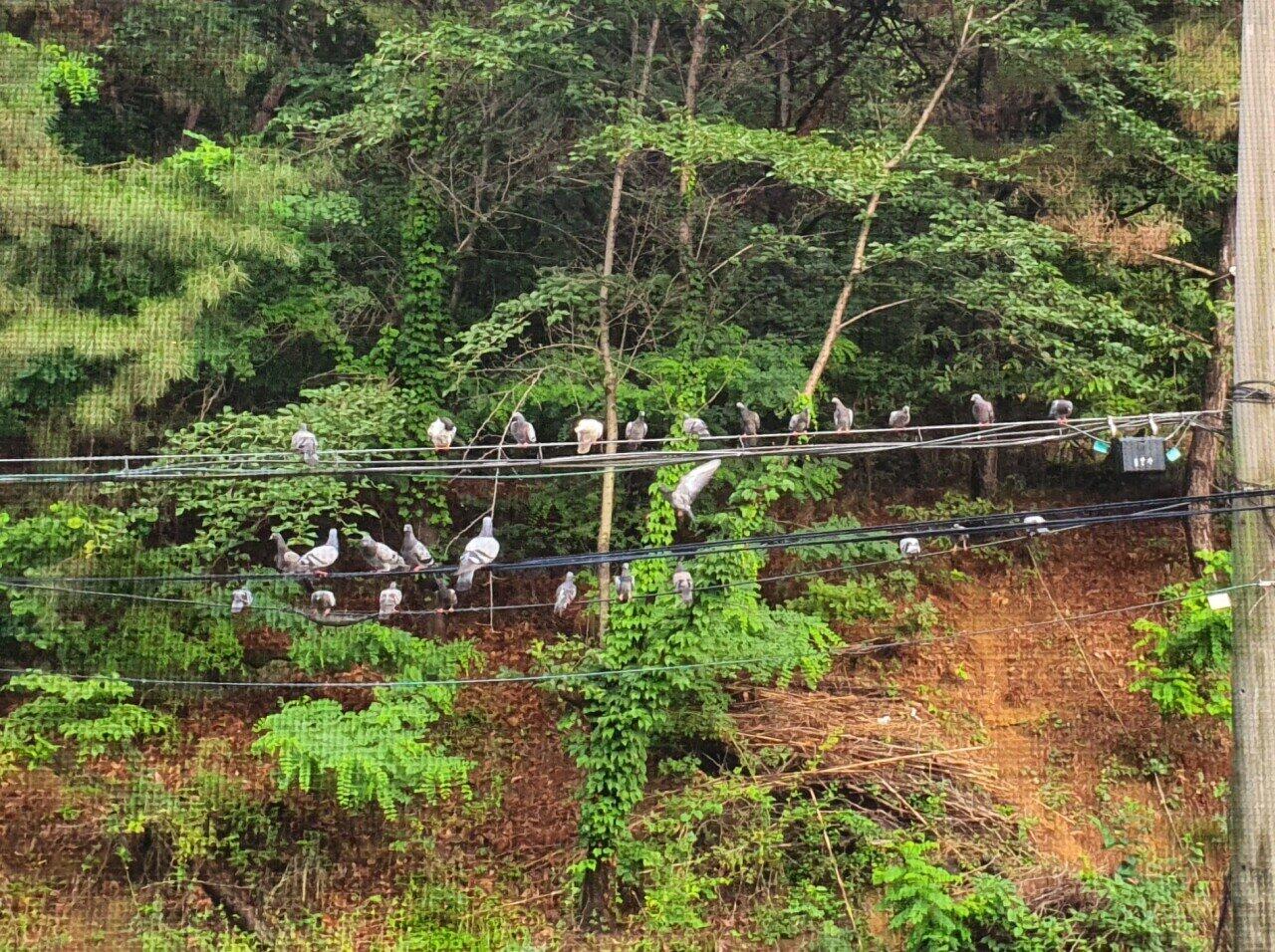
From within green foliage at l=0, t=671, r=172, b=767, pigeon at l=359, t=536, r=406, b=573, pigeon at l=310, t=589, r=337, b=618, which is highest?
pigeon at l=359, t=536, r=406, b=573

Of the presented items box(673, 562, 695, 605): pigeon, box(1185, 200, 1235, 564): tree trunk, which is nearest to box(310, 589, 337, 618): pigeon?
box(673, 562, 695, 605): pigeon

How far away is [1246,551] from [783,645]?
16.8 ft

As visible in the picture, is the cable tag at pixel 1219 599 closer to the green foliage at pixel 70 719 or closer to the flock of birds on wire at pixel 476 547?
the flock of birds on wire at pixel 476 547

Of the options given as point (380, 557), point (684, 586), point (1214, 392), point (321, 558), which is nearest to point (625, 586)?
point (684, 586)

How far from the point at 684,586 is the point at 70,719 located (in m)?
5.24

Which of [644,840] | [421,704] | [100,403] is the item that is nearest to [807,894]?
[644,840]

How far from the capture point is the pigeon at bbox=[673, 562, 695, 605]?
8.73 m

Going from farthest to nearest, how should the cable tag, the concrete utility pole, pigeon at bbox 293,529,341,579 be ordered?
pigeon at bbox 293,529,341,579 < the cable tag < the concrete utility pole

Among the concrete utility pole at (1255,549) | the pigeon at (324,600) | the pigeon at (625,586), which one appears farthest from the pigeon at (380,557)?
the concrete utility pole at (1255,549)

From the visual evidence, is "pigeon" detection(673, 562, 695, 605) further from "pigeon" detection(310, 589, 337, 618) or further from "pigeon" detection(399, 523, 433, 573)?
"pigeon" detection(310, 589, 337, 618)

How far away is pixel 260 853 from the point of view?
32.8ft

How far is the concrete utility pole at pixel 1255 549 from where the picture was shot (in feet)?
→ 15.8

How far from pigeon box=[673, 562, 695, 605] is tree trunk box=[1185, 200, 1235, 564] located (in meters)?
5.31

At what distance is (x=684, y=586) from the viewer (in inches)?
345
